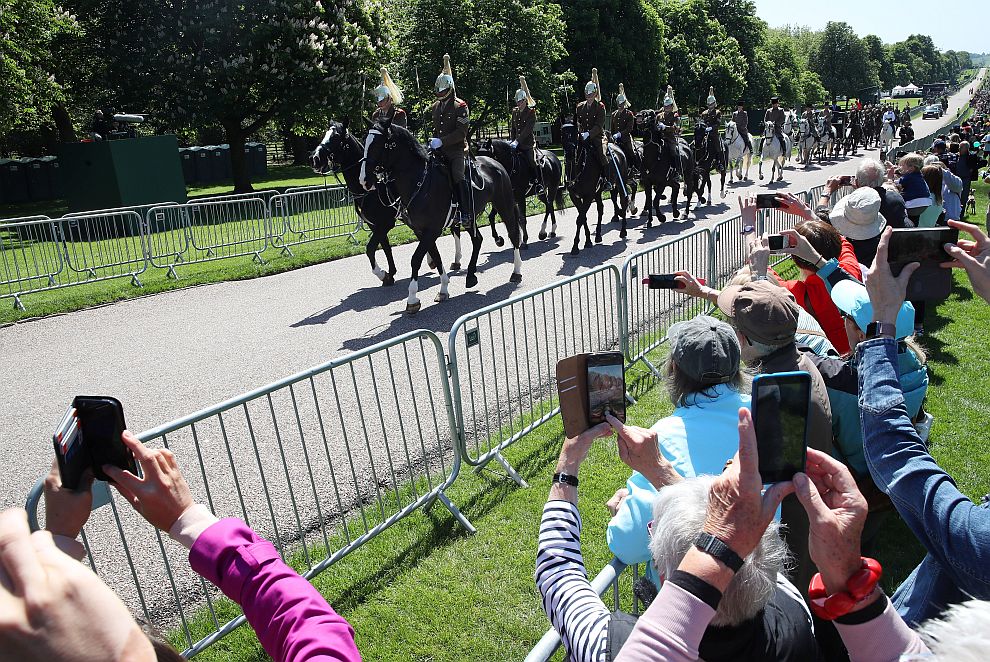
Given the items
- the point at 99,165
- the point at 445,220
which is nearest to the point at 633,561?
the point at 445,220

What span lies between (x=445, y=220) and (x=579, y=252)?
3899 millimetres

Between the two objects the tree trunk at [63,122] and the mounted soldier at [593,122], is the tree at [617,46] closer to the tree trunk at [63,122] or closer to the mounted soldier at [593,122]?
the tree trunk at [63,122]

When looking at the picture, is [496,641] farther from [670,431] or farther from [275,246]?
[275,246]

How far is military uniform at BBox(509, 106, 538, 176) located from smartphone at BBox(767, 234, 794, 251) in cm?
929

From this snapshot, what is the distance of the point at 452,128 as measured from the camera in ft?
33.2

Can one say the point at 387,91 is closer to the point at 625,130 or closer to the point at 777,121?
the point at 625,130

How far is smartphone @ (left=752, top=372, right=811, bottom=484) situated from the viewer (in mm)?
1598

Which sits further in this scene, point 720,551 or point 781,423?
point 781,423

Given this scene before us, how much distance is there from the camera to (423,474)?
5.20 meters

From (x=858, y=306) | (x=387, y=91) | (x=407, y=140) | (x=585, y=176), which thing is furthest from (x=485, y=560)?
(x=585, y=176)

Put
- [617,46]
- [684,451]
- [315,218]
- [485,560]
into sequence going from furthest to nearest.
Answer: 1. [617,46]
2. [315,218]
3. [485,560]
4. [684,451]

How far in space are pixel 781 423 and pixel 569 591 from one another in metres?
0.74

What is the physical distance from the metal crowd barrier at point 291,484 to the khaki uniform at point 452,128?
173 inches

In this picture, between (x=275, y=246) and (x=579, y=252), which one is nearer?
(x=579, y=252)
